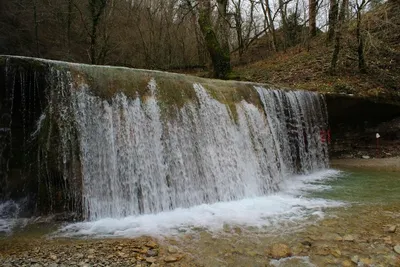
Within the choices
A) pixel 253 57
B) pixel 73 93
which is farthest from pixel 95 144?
pixel 253 57

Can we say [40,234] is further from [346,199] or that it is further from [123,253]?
[346,199]

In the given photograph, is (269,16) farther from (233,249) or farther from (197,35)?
(233,249)

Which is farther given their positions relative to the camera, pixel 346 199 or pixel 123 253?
pixel 346 199

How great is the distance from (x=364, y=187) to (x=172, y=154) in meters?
4.30

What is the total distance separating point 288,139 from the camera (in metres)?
9.23

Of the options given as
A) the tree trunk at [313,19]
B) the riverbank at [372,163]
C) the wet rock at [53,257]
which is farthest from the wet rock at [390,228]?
the tree trunk at [313,19]

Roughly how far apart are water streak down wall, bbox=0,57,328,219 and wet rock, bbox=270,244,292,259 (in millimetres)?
2413

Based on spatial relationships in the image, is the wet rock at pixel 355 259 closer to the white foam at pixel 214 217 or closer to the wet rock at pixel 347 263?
the wet rock at pixel 347 263

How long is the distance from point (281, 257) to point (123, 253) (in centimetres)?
185

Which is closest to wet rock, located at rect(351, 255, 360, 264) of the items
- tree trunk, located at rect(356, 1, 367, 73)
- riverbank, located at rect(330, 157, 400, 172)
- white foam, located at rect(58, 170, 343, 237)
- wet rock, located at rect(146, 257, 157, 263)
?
white foam, located at rect(58, 170, 343, 237)

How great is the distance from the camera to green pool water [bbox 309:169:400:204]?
20.4 ft

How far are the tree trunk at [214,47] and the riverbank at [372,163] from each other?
5348 millimetres

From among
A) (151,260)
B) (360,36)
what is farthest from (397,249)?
(360,36)

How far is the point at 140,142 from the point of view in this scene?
6.12 meters
